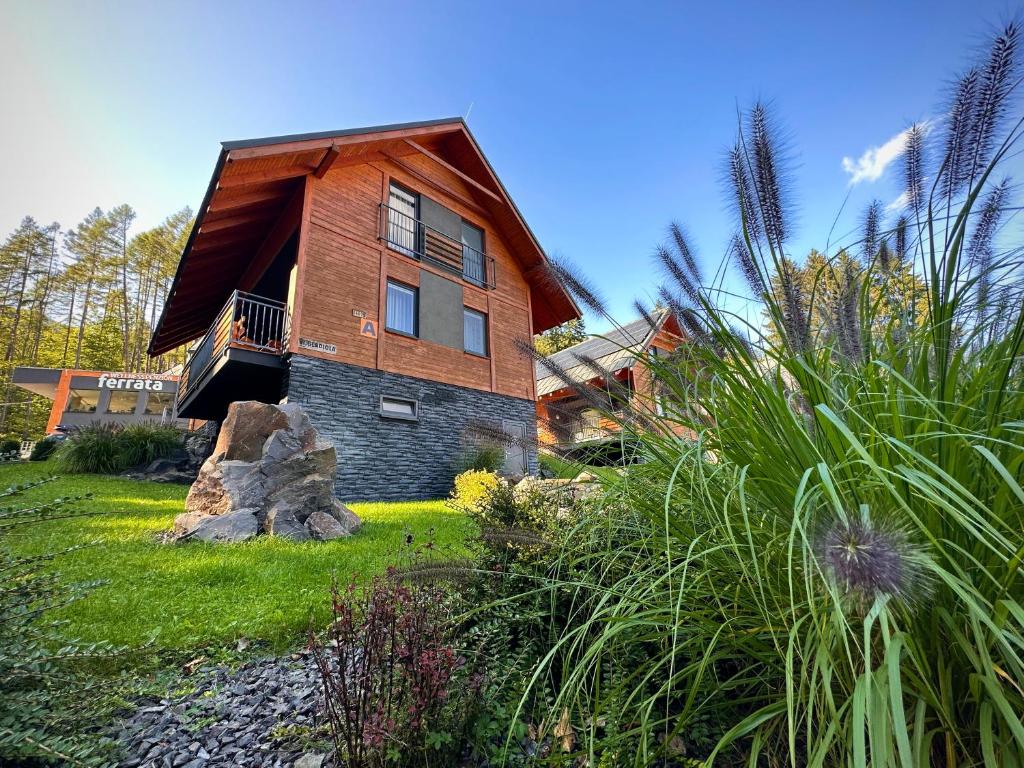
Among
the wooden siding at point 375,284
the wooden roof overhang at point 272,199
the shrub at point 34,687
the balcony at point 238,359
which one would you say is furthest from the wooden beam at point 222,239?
the shrub at point 34,687

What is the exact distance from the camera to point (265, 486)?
4.54 meters

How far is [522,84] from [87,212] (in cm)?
3190

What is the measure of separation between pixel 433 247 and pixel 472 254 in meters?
1.29

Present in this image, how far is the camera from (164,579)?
9.22 ft

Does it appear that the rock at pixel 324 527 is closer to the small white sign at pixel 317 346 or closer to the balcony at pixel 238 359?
the small white sign at pixel 317 346

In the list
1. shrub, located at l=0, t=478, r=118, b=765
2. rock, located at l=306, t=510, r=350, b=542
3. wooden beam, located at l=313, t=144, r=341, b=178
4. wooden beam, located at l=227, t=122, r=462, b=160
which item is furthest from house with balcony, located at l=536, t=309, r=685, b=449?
wooden beam, located at l=313, t=144, r=341, b=178

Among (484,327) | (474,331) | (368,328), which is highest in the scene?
(484,327)

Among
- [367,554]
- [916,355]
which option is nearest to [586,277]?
[916,355]

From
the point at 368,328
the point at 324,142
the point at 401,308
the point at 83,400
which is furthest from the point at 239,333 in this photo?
the point at 83,400

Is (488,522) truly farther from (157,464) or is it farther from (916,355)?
(157,464)

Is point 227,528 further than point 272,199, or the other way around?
point 272,199

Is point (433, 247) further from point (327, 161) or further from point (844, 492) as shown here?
point (844, 492)

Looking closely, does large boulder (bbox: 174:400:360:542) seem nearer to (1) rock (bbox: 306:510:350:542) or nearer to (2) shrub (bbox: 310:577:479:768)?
(1) rock (bbox: 306:510:350:542)

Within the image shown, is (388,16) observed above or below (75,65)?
above
